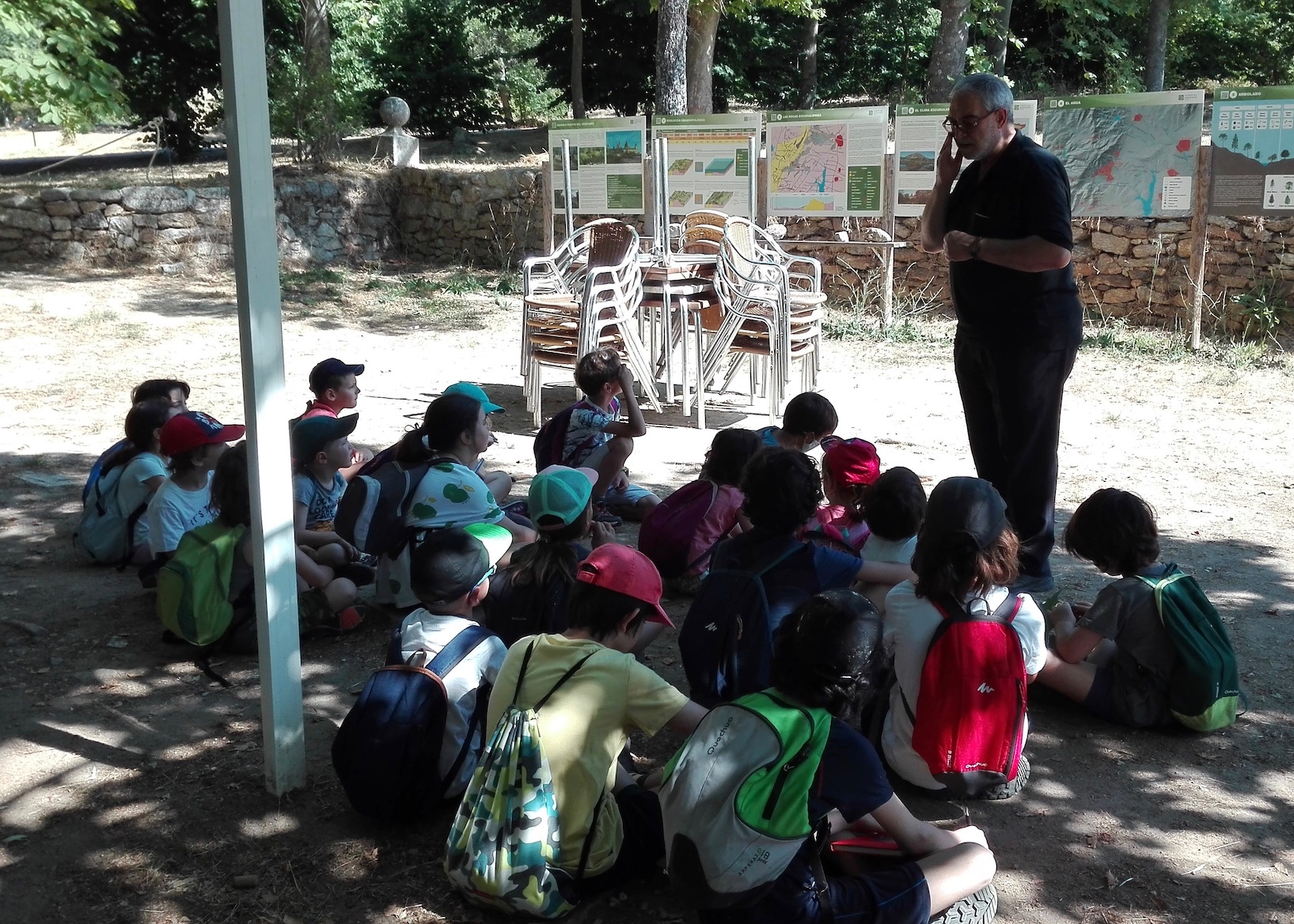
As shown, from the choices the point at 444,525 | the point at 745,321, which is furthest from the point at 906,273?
the point at 444,525

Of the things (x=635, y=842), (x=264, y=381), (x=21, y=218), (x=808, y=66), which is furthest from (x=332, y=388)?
(x=808, y=66)

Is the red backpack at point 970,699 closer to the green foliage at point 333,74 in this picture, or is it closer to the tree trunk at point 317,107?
the green foliage at point 333,74

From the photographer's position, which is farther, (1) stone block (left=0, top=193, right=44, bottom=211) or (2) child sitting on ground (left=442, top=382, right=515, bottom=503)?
(1) stone block (left=0, top=193, right=44, bottom=211)

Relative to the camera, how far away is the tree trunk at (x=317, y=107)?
1348 cm

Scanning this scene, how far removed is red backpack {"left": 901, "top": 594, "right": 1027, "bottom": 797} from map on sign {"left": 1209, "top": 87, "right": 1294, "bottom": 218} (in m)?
6.93

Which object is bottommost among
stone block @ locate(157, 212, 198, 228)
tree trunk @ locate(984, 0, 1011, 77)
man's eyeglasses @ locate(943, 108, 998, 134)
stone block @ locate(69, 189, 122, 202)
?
stone block @ locate(157, 212, 198, 228)

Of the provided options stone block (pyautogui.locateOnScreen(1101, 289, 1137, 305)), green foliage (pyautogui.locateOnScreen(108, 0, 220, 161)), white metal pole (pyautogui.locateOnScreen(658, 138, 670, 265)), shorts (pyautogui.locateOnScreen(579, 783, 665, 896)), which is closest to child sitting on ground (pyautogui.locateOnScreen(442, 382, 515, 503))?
shorts (pyautogui.locateOnScreen(579, 783, 665, 896))

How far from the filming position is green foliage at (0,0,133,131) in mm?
10219

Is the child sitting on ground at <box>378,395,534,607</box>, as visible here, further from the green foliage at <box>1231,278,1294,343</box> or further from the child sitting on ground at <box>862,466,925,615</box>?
the green foliage at <box>1231,278,1294,343</box>

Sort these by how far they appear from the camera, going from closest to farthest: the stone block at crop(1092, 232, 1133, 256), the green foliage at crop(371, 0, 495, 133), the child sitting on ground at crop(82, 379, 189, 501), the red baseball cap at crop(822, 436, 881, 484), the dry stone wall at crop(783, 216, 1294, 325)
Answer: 1. the red baseball cap at crop(822, 436, 881, 484)
2. the child sitting on ground at crop(82, 379, 189, 501)
3. the dry stone wall at crop(783, 216, 1294, 325)
4. the stone block at crop(1092, 232, 1133, 256)
5. the green foliage at crop(371, 0, 495, 133)

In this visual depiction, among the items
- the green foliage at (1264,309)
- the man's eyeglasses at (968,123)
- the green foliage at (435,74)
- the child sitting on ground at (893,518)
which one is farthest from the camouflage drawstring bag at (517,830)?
the green foliage at (435,74)

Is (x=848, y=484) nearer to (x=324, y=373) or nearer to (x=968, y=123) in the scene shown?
(x=968, y=123)

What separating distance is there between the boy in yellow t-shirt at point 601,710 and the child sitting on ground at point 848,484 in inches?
53.6

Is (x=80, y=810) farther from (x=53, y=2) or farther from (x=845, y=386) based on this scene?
(x=53, y=2)
